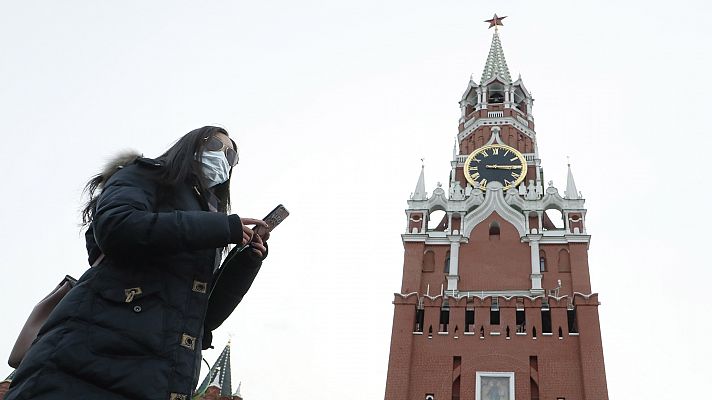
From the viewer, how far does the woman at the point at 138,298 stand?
260cm

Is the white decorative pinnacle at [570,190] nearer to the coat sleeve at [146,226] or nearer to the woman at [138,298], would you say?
the woman at [138,298]

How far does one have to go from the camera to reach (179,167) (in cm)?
324

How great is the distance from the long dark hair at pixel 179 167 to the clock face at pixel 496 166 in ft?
92.8

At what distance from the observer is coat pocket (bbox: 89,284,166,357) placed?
2664 mm

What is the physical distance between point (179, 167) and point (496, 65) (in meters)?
38.0

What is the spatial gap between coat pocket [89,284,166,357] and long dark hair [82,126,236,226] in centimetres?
55

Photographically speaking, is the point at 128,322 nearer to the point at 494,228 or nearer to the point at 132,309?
the point at 132,309

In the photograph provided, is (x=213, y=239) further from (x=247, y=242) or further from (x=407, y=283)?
(x=407, y=283)

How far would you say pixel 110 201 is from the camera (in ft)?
9.46

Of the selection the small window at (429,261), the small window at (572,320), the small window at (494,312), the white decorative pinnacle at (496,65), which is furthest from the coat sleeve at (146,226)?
the white decorative pinnacle at (496,65)

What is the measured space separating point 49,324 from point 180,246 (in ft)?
1.87

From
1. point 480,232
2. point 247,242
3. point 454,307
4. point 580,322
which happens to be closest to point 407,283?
point 454,307

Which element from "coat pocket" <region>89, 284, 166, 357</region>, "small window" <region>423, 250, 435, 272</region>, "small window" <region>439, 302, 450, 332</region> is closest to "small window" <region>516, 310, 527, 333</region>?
"small window" <region>439, 302, 450, 332</region>

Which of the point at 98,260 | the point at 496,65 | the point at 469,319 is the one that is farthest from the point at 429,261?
the point at 98,260
